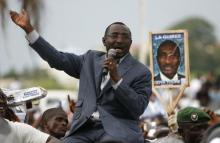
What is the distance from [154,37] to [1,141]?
4.36 m

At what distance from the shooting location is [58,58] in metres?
9.26

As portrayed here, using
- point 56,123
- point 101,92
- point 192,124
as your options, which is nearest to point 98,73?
point 101,92

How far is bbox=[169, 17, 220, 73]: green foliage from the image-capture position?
9438 centimetres

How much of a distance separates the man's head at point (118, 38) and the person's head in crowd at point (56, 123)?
233 cm

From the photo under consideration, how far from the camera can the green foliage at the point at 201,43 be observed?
9438 centimetres

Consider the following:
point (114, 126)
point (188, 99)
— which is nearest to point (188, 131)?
point (114, 126)

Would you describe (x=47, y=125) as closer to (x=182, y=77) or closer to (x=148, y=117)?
(x=182, y=77)

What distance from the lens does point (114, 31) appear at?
30.0 feet

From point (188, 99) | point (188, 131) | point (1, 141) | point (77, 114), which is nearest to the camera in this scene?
point (1, 141)

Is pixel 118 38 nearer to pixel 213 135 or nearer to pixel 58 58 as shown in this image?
pixel 58 58

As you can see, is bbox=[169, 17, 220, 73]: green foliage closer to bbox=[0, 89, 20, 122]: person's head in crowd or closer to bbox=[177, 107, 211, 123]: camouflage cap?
bbox=[177, 107, 211, 123]: camouflage cap

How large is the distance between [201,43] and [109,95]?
97.5 m

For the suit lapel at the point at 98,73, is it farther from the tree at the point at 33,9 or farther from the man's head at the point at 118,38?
the tree at the point at 33,9

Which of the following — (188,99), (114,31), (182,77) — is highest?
(114,31)
